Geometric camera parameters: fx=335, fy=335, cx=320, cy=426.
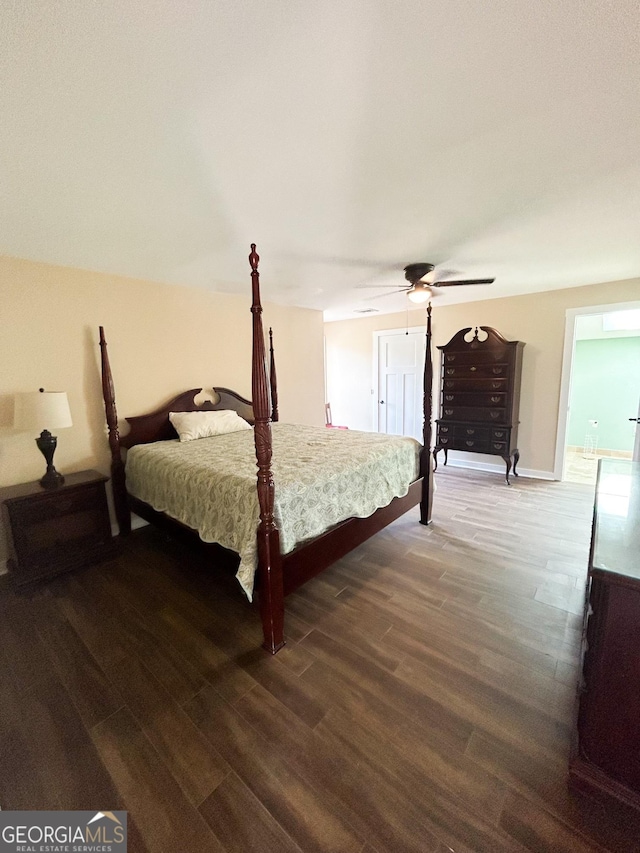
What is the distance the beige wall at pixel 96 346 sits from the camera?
250 cm

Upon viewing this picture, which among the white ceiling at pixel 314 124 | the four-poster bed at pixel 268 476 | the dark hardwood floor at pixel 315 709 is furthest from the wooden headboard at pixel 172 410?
the white ceiling at pixel 314 124

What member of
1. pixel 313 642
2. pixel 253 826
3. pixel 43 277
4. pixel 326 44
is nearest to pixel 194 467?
pixel 313 642

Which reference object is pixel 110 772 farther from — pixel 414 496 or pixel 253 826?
pixel 414 496

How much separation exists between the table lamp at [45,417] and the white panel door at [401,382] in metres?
4.55

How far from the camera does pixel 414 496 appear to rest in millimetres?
2969

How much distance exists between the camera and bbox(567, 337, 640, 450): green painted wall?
5176 millimetres

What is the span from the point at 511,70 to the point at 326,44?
2.00 ft

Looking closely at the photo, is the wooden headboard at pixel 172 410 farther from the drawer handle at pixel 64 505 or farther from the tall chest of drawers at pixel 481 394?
the tall chest of drawers at pixel 481 394

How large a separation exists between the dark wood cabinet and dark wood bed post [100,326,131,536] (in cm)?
324

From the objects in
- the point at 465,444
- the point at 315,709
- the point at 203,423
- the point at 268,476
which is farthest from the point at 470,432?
the point at 315,709

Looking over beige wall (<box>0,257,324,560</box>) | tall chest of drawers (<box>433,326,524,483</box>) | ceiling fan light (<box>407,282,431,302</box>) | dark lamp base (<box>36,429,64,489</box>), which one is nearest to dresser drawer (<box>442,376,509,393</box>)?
tall chest of drawers (<box>433,326,524,483</box>)

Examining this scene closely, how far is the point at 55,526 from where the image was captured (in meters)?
2.42

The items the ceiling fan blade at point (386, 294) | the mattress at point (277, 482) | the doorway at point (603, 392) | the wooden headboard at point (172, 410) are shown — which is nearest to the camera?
the mattress at point (277, 482)

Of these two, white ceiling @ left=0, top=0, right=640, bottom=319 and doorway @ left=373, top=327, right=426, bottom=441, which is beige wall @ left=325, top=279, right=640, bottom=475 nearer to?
doorway @ left=373, top=327, right=426, bottom=441
